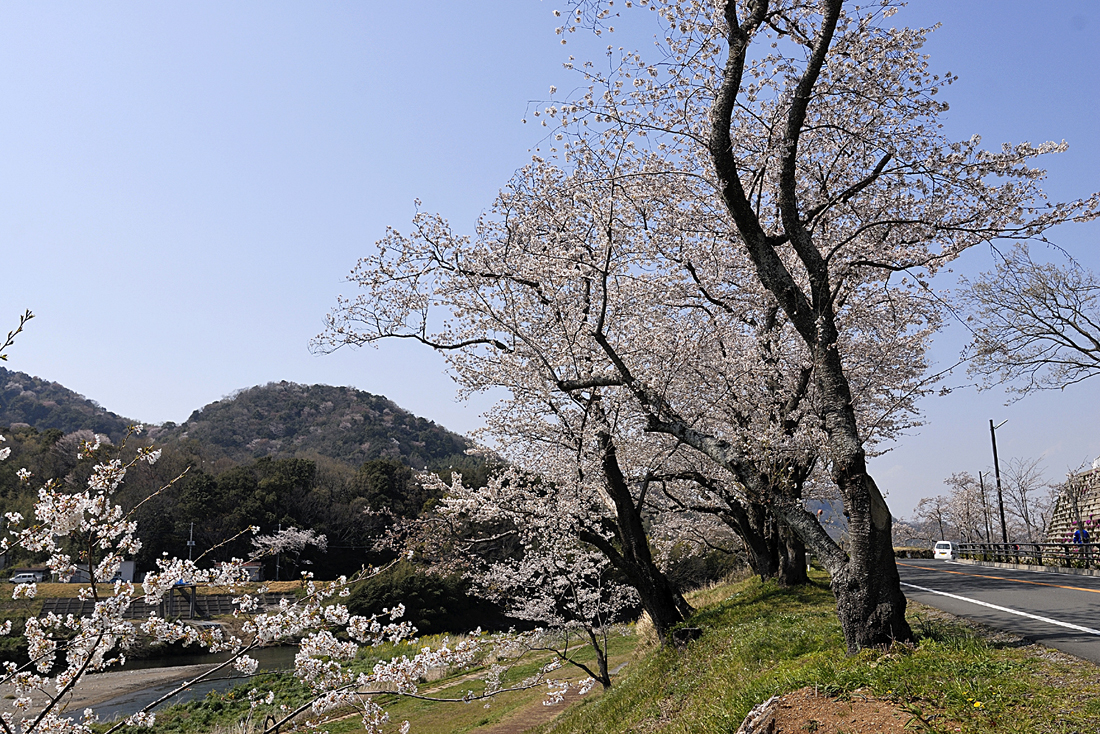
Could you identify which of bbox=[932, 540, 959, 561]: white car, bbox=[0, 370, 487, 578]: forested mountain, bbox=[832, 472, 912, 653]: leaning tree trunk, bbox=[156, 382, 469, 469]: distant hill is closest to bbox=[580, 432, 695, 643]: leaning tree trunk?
Answer: bbox=[832, 472, 912, 653]: leaning tree trunk

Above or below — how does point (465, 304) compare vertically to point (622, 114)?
below

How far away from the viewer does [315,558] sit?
168 feet

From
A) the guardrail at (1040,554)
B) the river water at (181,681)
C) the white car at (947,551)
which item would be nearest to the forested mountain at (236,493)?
the river water at (181,681)

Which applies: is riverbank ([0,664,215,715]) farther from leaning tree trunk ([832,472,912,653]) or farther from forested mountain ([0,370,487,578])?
leaning tree trunk ([832,472,912,653])

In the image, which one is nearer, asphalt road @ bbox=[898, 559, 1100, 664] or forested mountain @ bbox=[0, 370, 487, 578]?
asphalt road @ bbox=[898, 559, 1100, 664]

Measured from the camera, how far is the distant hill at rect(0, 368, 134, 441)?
92812 mm

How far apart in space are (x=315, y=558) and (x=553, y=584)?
3699cm

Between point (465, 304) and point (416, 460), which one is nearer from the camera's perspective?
point (465, 304)

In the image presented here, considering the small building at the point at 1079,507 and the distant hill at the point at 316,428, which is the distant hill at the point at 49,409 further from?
the small building at the point at 1079,507

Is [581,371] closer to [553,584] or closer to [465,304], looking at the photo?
[465,304]

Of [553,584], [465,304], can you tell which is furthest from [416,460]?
[465,304]

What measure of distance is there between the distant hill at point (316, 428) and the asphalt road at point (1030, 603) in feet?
256

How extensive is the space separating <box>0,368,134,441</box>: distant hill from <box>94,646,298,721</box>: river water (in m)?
66.5

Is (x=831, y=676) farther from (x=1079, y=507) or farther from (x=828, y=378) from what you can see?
(x=1079, y=507)
